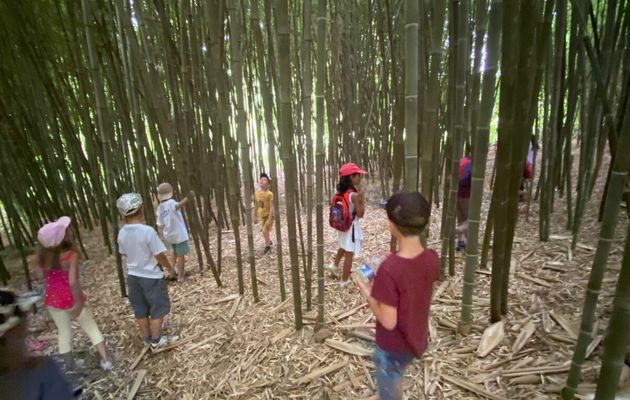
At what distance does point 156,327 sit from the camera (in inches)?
75.7

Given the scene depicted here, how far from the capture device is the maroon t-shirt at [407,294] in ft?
3.35

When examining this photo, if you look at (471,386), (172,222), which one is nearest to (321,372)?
(471,386)

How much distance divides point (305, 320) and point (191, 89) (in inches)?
70.7

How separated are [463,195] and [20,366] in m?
2.74

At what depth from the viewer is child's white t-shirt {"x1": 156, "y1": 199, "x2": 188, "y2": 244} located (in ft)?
8.68

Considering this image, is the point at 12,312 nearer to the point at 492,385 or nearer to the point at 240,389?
the point at 240,389

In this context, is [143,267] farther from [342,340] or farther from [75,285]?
[342,340]

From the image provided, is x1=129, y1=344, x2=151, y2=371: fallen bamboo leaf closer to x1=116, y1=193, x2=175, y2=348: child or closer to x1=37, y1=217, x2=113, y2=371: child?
x1=116, y1=193, x2=175, y2=348: child

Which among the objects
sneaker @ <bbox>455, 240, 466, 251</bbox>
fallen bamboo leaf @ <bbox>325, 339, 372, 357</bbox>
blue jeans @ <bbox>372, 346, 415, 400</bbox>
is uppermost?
blue jeans @ <bbox>372, 346, 415, 400</bbox>

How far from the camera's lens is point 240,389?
157cm

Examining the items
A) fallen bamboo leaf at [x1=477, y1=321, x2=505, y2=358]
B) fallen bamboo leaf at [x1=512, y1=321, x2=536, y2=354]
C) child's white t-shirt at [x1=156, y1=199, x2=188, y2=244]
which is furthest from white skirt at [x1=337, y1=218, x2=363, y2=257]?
child's white t-shirt at [x1=156, y1=199, x2=188, y2=244]

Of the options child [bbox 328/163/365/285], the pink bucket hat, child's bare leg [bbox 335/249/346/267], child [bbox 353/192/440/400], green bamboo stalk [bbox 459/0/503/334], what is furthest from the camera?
child's bare leg [bbox 335/249/346/267]

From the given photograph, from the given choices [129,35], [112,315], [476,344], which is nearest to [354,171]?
[476,344]

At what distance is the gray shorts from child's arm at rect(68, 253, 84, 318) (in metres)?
0.23
